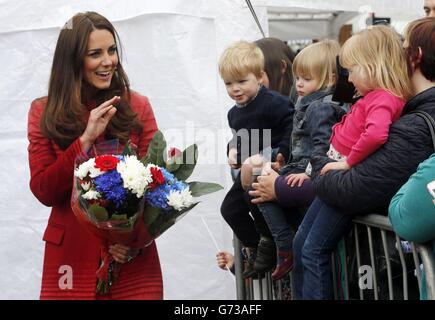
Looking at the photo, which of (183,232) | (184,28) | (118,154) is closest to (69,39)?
(118,154)

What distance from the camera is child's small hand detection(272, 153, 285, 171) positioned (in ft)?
13.0

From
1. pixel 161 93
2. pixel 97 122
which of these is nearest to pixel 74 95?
pixel 97 122

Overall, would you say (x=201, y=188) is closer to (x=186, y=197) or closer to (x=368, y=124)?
(x=186, y=197)

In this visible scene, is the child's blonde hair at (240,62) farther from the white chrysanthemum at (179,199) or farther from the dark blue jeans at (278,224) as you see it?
the white chrysanthemum at (179,199)

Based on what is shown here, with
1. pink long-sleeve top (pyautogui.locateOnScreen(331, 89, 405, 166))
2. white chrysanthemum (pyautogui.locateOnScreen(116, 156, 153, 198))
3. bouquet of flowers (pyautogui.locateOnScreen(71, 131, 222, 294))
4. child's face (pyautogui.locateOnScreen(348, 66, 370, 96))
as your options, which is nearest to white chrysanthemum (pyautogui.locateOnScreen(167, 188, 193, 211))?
bouquet of flowers (pyautogui.locateOnScreen(71, 131, 222, 294))

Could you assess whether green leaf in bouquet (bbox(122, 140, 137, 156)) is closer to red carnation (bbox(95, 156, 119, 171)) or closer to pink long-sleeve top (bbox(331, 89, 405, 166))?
red carnation (bbox(95, 156, 119, 171))

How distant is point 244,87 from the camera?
4.12 meters

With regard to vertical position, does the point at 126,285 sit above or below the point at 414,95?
below

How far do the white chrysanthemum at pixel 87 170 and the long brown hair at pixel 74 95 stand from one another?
35 cm

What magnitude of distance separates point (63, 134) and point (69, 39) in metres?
0.45

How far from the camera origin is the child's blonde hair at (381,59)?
3.04 m

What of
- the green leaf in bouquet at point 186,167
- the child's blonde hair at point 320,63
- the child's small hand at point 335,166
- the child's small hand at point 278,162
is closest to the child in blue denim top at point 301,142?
the child's blonde hair at point 320,63
